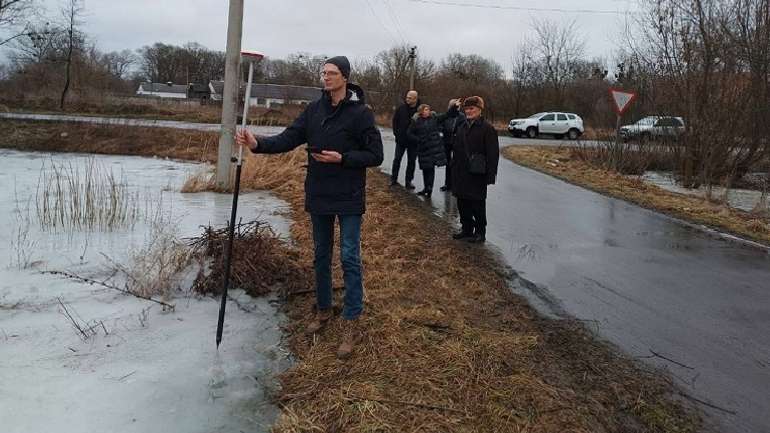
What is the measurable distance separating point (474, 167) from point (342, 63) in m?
3.74

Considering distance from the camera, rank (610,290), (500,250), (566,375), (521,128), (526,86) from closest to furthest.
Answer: (566,375) → (610,290) → (500,250) → (521,128) → (526,86)

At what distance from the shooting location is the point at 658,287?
5828mm

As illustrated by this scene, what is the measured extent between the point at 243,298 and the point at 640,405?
299cm

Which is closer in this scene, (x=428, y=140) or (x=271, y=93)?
(x=428, y=140)

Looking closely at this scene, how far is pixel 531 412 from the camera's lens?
10.1ft

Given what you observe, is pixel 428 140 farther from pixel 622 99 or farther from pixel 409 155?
pixel 622 99

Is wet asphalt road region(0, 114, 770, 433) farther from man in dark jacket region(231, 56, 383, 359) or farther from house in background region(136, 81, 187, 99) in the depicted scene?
house in background region(136, 81, 187, 99)

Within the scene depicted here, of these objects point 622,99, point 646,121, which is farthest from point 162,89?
point 622,99

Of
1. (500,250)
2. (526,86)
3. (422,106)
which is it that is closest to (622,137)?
(422,106)

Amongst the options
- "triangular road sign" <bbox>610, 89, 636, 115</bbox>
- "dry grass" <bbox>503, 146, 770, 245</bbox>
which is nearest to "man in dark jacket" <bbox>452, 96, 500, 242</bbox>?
"dry grass" <bbox>503, 146, 770, 245</bbox>

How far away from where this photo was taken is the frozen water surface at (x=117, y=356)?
2.91m

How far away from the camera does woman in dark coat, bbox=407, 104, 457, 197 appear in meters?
10.1

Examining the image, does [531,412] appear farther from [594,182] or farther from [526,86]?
[526,86]

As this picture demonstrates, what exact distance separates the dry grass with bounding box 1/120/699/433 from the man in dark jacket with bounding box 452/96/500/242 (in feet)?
6.24
